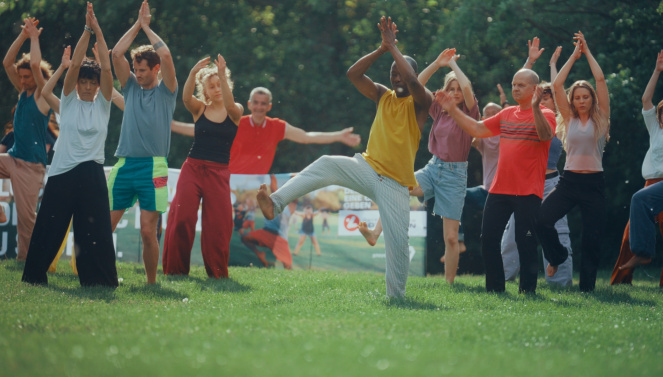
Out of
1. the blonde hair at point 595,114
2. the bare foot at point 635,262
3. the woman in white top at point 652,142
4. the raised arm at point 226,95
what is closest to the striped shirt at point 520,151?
the blonde hair at point 595,114

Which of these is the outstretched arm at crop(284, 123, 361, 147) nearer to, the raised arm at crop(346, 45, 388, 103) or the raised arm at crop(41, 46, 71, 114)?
the raised arm at crop(346, 45, 388, 103)

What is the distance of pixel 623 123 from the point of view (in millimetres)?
13141

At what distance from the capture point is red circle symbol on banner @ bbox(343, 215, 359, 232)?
1145 centimetres

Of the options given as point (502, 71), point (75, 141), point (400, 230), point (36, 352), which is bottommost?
point (36, 352)

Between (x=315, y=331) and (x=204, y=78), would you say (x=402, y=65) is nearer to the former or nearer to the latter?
(x=315, y=331)

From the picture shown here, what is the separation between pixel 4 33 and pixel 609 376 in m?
15.9

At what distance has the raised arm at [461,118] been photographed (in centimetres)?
701

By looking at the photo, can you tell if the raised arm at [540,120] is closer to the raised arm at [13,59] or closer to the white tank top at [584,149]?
the white tank top at [584,149]

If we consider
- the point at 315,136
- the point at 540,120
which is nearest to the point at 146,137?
the point at 315,136

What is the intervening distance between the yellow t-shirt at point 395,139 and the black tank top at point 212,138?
2.37 meters

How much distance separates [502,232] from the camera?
26.2ft

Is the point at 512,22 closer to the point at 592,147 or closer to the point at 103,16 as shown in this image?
the point at 592,147

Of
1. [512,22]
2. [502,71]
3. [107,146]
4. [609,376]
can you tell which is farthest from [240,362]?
[107,146]

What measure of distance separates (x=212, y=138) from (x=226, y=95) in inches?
23.5
